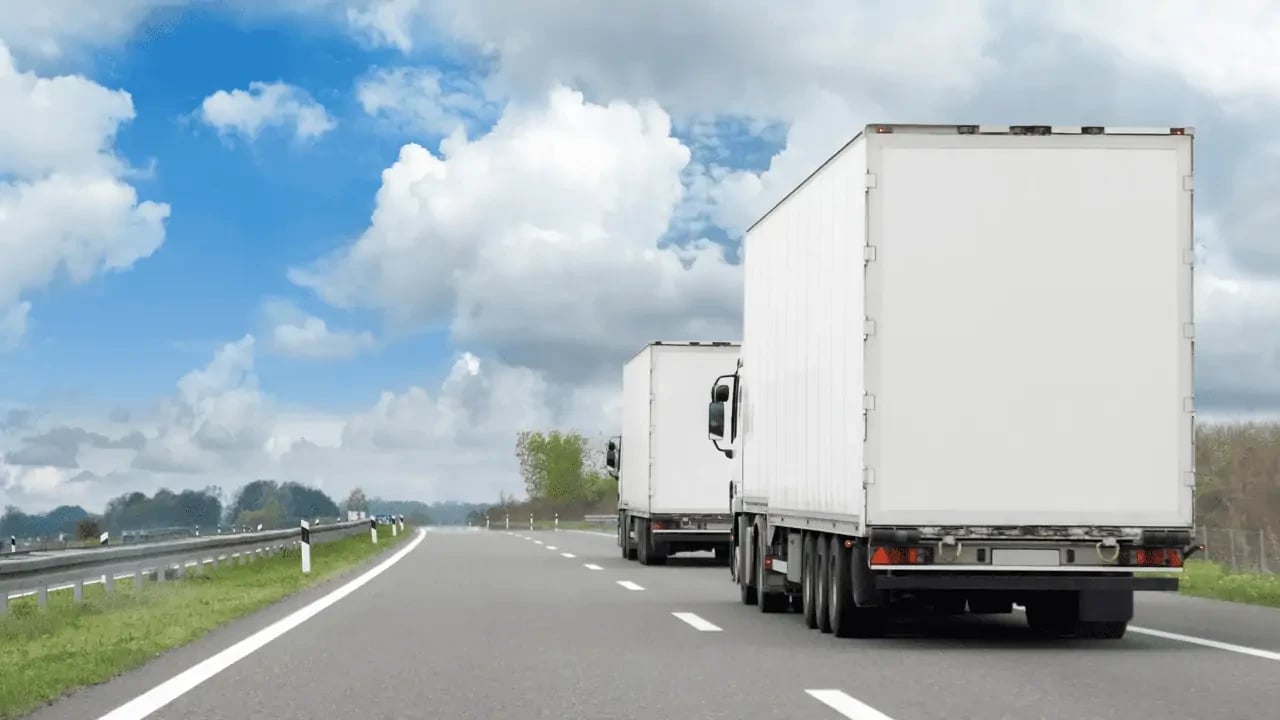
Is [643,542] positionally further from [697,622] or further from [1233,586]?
[697,622]

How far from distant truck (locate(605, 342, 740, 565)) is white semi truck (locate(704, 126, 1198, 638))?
15.8 m

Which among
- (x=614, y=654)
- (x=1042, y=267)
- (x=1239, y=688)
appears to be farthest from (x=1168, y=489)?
(x=614, y=654)

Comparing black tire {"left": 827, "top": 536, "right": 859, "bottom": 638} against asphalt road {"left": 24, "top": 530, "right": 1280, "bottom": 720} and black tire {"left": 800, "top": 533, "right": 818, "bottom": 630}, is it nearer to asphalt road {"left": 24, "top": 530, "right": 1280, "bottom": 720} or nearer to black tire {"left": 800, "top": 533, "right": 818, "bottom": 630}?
asphalt road {"left": 24, "top": 530, "right": 1280, "bottom": 720}

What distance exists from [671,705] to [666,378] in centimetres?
2002

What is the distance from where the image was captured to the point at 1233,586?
2052cm

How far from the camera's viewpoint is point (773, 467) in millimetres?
16078

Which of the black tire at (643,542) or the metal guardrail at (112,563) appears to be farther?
the black tire at (643,542)

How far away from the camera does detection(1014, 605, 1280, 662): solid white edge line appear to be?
11.8 meters

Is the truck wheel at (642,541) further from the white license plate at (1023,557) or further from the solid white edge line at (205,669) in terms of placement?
the white license plate at (1023,557)

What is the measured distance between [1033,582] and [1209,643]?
1497 millimetres

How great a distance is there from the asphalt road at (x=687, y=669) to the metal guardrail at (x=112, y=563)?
2.20 m

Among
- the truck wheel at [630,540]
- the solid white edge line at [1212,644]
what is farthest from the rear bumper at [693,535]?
the solid white edge line at [1212,644]

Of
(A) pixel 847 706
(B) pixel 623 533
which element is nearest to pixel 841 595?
(A) pixel 847 706

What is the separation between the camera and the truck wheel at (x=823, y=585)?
13.7 metres
